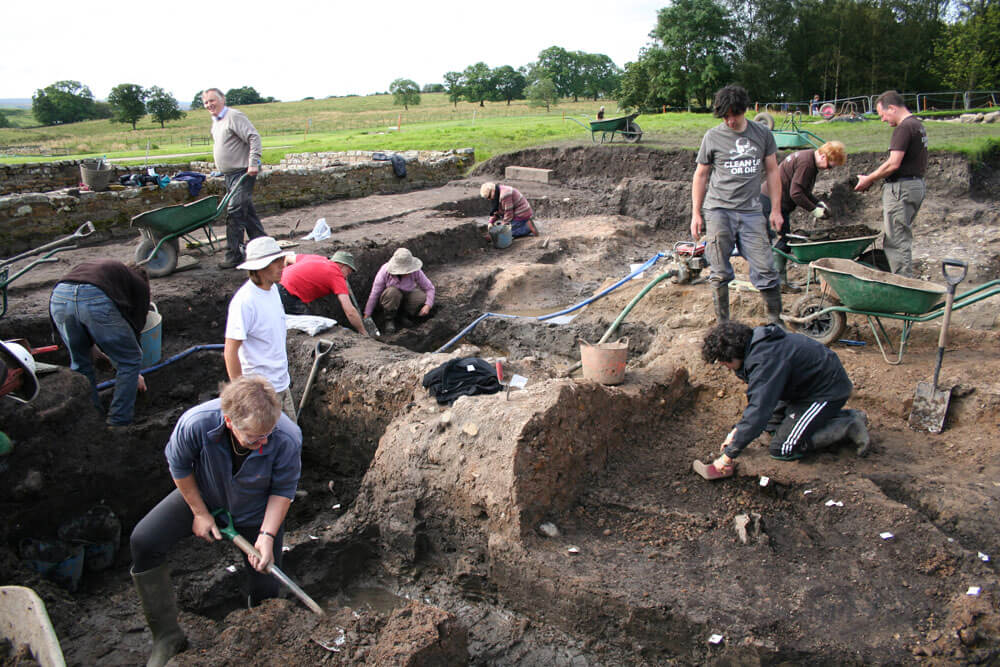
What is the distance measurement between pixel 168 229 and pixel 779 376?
641 centimetres

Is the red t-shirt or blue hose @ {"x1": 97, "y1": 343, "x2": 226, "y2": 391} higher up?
the red t-shirt

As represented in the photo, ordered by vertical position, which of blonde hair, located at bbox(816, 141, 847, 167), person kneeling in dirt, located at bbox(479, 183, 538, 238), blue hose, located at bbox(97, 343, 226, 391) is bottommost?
blue hose, located at bbox(97, 343, 226, 391)

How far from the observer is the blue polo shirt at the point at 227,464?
9.67 feet

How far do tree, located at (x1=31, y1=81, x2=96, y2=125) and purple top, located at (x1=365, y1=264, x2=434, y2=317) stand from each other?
6431cm

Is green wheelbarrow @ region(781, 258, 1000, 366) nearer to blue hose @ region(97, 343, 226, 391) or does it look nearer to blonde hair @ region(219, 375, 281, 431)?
blonde hair @ region(219, 375, 281, 431)

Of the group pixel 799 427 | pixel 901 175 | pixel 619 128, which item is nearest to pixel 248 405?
pixel 799 427

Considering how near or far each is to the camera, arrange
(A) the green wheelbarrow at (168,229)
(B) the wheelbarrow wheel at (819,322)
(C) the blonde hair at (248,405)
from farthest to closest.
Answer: (A) the green wheelbarrow at (168,229)
(B) the wheelbarrow wheel at (819,322)
(C) the blonde hair at (248,405)

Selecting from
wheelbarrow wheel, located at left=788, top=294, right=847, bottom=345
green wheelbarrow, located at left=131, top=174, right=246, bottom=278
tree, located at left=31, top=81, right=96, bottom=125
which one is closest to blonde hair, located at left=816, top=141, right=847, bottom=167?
wheelbarrow wheel, located at left=788, top=294, right=847, bottom=345

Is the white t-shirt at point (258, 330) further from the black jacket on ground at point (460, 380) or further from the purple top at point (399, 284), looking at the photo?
the purple top at point (399, 284)

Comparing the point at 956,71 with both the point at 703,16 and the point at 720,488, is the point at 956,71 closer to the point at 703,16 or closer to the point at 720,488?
the point at 703,16

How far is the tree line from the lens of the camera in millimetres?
31969

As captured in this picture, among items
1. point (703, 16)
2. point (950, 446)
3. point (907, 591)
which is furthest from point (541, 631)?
point (703, 16)

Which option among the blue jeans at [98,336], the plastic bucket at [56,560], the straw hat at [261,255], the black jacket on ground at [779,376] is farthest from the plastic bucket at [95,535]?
the black jacket on ground at [779,376]

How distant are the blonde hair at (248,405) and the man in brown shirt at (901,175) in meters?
5.77
